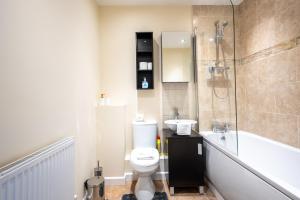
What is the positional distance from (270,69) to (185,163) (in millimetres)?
1509

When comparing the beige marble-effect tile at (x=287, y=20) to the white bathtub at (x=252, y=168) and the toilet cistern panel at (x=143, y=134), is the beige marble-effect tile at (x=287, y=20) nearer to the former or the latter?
the white bathtub at (x=252, y=168)

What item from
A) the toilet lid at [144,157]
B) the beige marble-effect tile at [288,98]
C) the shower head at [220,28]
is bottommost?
the toilet lid at [144,157]

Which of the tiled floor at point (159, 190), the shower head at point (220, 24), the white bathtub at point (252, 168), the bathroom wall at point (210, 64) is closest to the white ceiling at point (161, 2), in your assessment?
the bathroom wall at point (210, 64)

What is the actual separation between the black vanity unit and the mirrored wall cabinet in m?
0.94

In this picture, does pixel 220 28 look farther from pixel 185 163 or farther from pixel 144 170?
pixel 144 170

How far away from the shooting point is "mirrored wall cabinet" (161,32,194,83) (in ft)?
8.96

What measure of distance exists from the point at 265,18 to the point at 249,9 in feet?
1.25

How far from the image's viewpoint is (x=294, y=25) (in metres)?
1.85

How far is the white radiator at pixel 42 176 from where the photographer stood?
790mm

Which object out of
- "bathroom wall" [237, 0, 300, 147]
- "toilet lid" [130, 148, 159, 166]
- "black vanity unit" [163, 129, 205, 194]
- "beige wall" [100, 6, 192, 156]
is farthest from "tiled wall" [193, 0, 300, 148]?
"toilet lid" [130, 148, 159, 166]

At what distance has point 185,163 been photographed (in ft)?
7.42

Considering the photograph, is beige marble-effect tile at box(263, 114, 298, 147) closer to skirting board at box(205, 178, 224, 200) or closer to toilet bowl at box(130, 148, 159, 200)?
skirting board at box(205, 178, 224, 200)

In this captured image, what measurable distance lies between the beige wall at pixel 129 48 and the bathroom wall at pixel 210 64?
9.2 inches

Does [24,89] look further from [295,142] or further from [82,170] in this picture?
[295,142]
